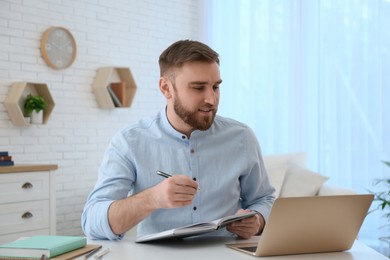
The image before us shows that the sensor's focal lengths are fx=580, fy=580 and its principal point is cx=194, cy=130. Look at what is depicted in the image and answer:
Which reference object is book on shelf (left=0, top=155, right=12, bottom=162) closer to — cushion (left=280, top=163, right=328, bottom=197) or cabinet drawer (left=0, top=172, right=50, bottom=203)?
cabinet drawer (left=0, top=172, right=50, bottom=203)

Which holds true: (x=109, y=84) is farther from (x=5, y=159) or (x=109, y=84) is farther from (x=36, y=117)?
(x=5, y=159)

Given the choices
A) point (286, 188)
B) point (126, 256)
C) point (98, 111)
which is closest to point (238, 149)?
point (126, 256)

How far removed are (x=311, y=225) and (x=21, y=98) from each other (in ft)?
11.5

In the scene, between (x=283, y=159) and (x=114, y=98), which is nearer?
(x=283, y=159)

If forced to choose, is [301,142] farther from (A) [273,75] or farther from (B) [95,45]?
(B) [95,45]

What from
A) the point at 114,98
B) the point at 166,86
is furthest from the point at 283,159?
the point at 166,86

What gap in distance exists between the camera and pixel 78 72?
5.14 metres

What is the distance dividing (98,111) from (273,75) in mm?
1740

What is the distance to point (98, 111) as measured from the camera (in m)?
5.34

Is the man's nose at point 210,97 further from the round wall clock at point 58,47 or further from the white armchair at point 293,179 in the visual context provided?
the round wall clock at point 58,47

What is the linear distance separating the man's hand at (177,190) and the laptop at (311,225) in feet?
0.69

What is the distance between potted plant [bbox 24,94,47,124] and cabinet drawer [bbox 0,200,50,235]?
72cm

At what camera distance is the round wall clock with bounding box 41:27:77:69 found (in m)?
4.82

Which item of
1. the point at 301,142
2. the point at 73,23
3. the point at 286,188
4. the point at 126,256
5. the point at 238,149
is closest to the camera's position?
the point at 126,256
